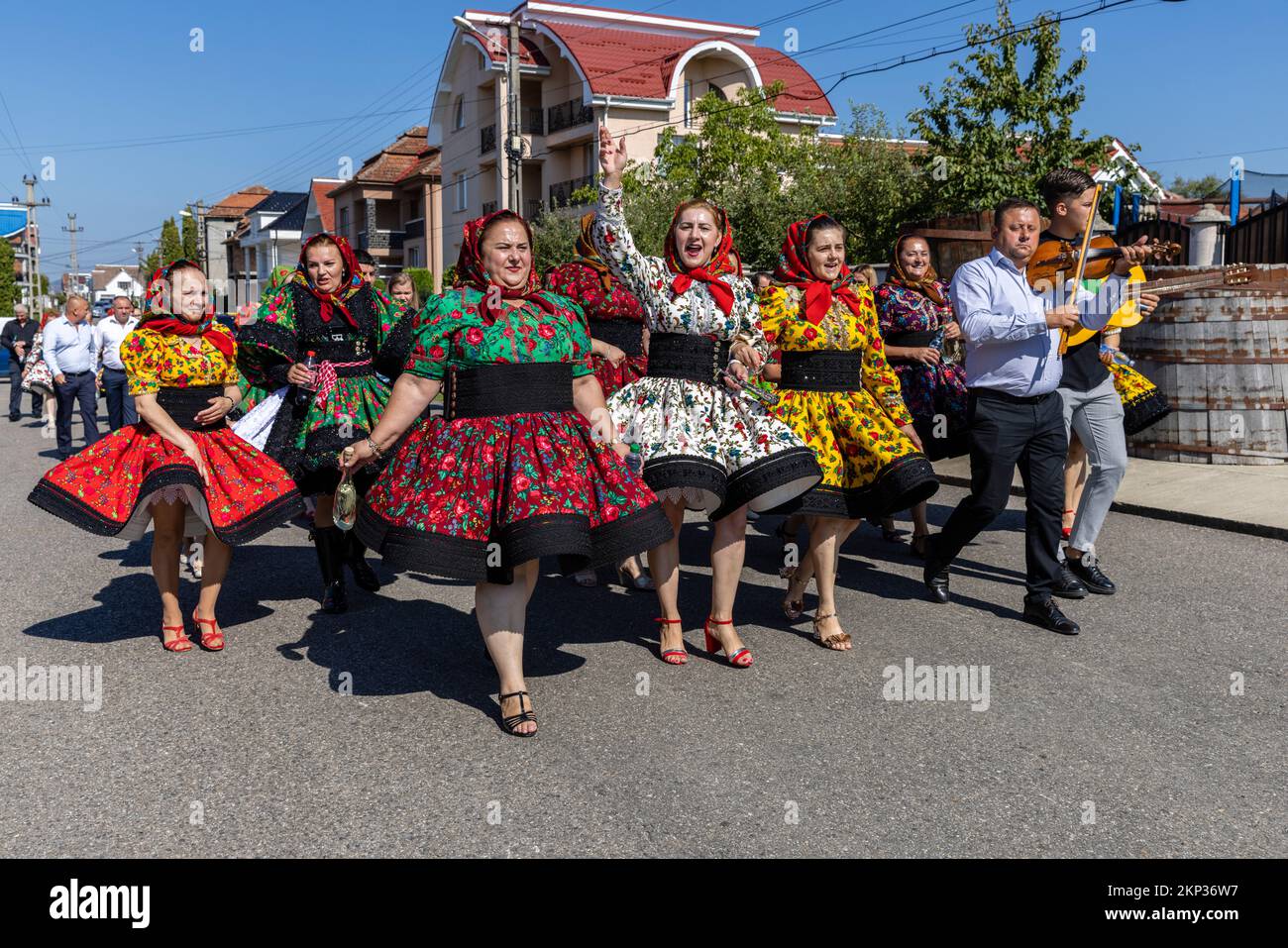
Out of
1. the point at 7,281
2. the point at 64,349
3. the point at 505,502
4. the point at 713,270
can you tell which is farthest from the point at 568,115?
the point at 7,281

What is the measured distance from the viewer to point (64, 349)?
14.5 meters

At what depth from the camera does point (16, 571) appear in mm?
7867

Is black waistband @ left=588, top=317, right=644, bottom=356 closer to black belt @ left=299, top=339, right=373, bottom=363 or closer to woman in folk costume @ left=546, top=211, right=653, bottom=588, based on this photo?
woman in folk costume @ left=546, top=211, right=653, bottom=588

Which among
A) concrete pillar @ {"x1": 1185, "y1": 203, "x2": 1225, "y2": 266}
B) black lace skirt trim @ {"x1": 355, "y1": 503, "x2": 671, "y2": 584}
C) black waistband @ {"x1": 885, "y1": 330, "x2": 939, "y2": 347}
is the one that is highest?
concrete pillar @ {"x1": 1185, "y1": 203, "x2": 1225, "y2": 266}

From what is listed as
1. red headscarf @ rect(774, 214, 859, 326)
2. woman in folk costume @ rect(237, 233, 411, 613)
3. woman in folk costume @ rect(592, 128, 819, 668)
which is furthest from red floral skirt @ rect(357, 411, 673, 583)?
woman in folk costume @ rect(237, 233, 411, 613)

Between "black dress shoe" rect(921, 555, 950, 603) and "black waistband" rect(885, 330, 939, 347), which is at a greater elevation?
"black waistband" rect(885, 330, 939, 347)

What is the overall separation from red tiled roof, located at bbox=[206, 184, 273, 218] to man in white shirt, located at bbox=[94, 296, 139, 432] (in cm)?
8741

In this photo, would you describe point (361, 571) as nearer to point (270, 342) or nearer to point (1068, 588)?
point (270, 342)

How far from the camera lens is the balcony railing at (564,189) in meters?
39.6

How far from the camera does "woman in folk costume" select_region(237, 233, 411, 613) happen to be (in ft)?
21.4

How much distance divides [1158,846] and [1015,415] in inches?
121

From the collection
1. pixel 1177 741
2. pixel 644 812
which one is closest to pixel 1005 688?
pixel 1177 741

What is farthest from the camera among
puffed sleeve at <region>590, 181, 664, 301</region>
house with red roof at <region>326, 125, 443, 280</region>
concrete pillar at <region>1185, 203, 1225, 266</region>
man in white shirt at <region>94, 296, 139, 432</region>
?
house with red roof at <region>326, 125, 443, 280</region>

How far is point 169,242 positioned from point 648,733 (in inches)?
4528
